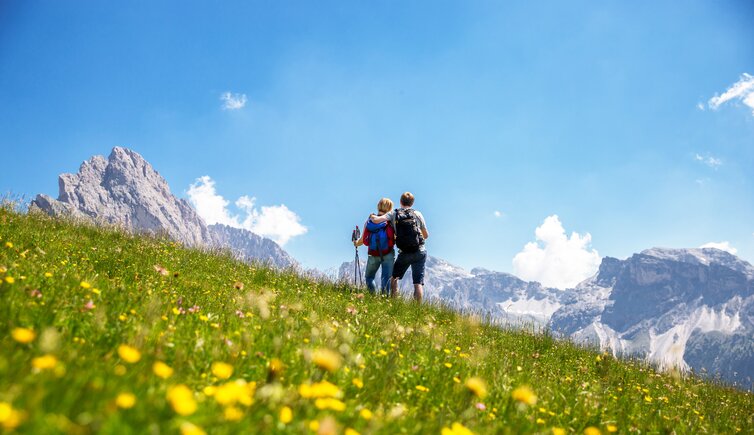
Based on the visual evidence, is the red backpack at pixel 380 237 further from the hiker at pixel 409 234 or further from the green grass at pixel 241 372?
the green grass at pixel 241 372

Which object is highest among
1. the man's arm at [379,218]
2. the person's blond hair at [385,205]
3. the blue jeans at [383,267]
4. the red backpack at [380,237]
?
the person's blond hair at [385,205]

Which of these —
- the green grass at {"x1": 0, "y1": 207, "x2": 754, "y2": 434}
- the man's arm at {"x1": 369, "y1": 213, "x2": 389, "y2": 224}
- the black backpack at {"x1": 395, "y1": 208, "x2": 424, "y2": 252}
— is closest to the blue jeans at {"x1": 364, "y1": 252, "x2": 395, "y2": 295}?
the black backpack at {"x1": 395, "y1": 208, "x2": 424, "y2": 252}

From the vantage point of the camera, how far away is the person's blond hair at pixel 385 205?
36.1 feet

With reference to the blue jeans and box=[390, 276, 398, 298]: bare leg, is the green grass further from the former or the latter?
the blue jeans

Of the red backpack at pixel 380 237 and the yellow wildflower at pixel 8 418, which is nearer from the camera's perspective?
the yellow wildflower at pixel 8 418

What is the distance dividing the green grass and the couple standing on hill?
12.5 feet

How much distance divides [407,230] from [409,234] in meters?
0.11

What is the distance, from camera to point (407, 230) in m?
10.5

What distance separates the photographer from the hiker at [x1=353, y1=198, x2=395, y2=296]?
10.8 meters

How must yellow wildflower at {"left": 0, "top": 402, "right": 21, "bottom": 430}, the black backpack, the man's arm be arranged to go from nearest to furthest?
yellow wildflower at {"left": 0, "top": 402, "right": 21, "bottom": 430} → the black backpack → the man's arm

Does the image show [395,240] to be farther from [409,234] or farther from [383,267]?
[383,267]

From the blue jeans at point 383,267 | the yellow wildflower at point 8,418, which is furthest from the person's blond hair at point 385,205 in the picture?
the yellow wildflower at point 8,418

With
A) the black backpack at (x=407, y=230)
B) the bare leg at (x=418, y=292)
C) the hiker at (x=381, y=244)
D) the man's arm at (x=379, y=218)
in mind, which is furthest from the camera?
the hiker at (x=381, y=244)

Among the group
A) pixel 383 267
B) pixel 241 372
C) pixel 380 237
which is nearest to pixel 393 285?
pixel 383 267
